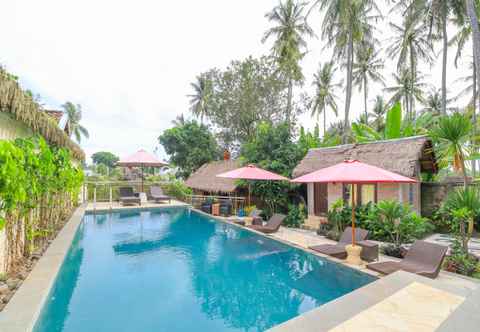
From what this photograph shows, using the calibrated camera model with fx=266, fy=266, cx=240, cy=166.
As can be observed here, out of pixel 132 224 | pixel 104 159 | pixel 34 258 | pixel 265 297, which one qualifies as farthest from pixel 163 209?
pixel 104 159

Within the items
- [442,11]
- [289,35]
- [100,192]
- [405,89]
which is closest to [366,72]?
[405,89]

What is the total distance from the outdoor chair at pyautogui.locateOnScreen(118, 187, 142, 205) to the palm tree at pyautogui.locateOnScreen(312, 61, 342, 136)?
81.3 feet

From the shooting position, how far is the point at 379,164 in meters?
10.6

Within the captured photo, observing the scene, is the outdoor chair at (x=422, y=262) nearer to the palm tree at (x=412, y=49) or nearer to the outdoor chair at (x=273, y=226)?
the outdoor chair at (x=273, y=226)

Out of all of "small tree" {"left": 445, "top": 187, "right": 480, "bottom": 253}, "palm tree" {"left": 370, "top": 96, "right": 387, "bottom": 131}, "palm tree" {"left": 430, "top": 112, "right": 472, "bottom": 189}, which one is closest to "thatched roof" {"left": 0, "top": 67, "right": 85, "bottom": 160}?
"small tree" {"left": 445, "top": 187, "right": 480, "bottom": 253}

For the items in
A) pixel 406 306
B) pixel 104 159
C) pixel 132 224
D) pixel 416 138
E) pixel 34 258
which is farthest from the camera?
pixel 104 159

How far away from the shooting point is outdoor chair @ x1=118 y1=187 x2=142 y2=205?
17.9 meters

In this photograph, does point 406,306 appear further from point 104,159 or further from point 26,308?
point 104,159

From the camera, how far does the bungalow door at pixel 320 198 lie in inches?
502

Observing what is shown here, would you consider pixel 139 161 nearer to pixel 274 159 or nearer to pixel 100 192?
pixel 100 192

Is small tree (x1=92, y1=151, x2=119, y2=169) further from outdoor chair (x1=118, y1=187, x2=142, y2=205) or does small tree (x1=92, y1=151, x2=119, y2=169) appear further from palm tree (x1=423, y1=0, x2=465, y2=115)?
palm tree (x1=423, y1=0, x2=465, y2=115)

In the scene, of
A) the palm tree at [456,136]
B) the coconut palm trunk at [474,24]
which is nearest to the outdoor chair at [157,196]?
the palm tree at [456,136]

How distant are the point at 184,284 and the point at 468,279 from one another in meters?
6.12

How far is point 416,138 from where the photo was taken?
10430mm
